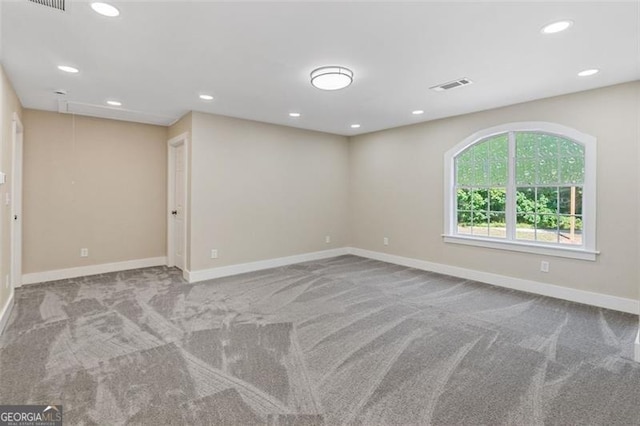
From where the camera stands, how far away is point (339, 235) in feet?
22.5

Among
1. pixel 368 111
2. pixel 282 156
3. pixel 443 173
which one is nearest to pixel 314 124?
pixel 282 156

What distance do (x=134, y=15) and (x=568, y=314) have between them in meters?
4.93

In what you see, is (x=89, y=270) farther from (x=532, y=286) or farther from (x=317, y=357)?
(x=532, y=286)

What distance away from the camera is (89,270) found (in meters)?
5.07

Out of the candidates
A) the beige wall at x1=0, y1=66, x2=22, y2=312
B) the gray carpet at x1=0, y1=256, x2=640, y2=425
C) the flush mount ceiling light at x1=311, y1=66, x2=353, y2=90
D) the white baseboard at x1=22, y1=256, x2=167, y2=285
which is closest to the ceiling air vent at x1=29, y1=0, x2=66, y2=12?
the beige wall at x1=0, y1=66, x2=22, y2=312

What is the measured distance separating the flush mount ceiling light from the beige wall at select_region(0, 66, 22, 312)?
2949mm

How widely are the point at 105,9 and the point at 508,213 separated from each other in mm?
5047

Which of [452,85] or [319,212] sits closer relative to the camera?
[452,85]

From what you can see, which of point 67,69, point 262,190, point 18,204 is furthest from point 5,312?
point 262,190

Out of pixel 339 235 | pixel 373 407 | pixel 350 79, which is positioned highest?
pixel 350 79

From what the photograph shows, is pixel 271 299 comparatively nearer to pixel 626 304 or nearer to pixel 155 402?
pixel 155 402

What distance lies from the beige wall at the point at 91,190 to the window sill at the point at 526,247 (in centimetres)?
511

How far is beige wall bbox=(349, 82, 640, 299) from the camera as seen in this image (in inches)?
141

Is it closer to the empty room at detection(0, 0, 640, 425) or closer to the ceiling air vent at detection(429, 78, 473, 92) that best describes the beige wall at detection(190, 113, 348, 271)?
the empty room at detection(0, 0, 640, 425)
